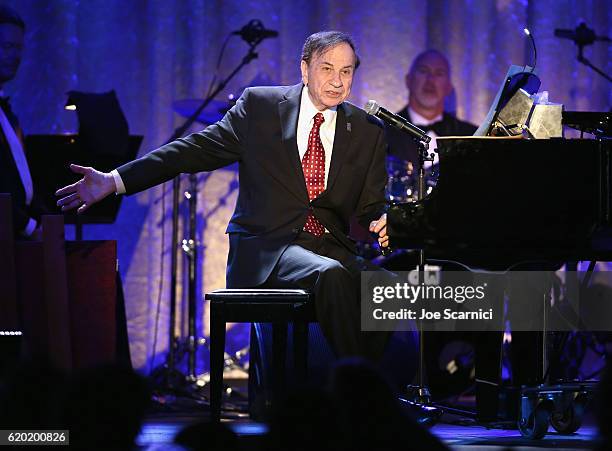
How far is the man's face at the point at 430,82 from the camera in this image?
6.70 m

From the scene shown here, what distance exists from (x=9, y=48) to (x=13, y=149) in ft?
1.90

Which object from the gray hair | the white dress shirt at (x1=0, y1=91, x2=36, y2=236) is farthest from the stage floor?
the gray hair

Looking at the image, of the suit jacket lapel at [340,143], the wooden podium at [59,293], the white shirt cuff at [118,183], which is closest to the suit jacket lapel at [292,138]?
the suit jacket lapel at [340,143]

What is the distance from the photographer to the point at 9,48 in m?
5.18

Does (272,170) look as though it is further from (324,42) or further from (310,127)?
(324,42)

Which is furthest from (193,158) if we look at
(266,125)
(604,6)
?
(604,6)

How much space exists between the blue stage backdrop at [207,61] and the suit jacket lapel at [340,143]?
8.02 ft

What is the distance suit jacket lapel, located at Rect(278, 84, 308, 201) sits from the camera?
414 cm

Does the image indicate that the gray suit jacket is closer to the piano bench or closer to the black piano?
the piano bench

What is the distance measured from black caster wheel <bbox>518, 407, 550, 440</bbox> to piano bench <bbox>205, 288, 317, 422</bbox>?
923 millimetres

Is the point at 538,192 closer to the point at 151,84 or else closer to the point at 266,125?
the point at 266,125

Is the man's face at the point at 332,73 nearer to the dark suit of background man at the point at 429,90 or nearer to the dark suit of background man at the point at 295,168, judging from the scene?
the dark suit of background man at the point at 295,168

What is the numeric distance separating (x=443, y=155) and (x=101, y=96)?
93.4 inches

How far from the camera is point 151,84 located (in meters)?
6.68
